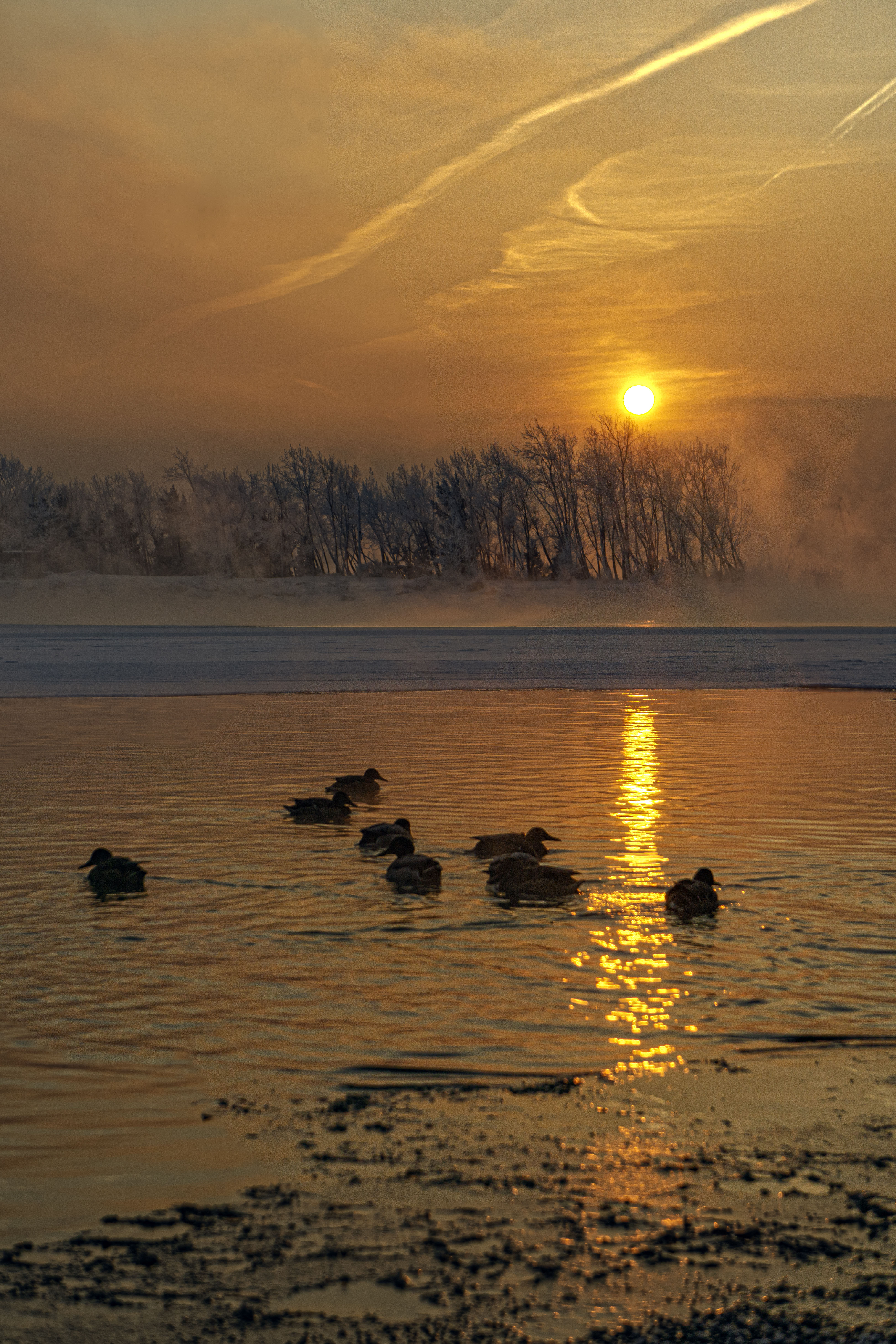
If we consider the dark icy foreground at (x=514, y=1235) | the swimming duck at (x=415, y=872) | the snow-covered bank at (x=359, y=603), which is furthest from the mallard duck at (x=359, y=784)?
the snow-covered bank at (x=359, y=603)

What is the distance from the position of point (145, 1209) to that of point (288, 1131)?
2.44ft

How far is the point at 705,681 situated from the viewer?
3197 cm

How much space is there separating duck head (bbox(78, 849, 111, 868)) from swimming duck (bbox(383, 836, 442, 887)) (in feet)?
6.16

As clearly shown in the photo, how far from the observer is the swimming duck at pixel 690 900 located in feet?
27.1

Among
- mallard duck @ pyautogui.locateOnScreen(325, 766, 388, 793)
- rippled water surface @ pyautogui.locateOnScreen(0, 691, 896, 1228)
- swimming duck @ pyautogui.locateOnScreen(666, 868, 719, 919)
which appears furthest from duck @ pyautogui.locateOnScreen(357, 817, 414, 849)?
swimming duck @ pyautogui.locateOnScreen(666, 868, 719, 919)

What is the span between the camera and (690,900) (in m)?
8.27

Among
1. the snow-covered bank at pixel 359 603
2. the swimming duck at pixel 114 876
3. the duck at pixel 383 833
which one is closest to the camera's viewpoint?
the swimming duck at pixel 114 876

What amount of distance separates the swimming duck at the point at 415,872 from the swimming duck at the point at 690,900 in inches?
64.2

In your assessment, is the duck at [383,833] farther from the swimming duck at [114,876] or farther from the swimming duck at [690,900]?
the swimming duck at [690,900]

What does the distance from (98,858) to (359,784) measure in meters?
4.21

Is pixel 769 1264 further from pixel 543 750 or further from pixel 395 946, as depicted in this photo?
pixel 543 750

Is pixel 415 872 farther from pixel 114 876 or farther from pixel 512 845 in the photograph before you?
pixel 114 876

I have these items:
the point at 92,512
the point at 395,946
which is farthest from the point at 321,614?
the point at 395,946

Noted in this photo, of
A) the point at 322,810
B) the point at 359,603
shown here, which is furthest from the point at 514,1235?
the point at 359,603
